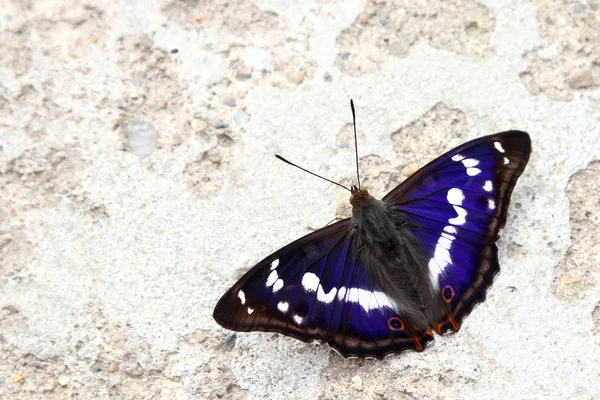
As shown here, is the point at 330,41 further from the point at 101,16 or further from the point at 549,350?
the point at 549,350

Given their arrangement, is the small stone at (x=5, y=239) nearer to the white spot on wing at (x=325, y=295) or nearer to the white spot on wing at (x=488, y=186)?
the white spot on wing at (x=325, y=295)

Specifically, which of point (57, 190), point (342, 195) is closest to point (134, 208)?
point (57, 190)

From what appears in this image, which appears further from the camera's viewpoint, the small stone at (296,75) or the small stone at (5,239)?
the small stone at (296,75)

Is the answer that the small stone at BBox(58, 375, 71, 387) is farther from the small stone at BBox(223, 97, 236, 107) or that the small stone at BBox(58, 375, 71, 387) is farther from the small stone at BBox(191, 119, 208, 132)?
the small stone at BBox(223, 97, 236, 107)

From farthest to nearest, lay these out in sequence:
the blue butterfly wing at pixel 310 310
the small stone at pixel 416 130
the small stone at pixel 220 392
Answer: the small stone at pixel 416 130
the small stone at pixel 220 392
the blue butterfly wing at pixel 310 310

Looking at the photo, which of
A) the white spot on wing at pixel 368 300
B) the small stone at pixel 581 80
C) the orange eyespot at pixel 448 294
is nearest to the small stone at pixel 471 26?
the small stone at pixel 581 80

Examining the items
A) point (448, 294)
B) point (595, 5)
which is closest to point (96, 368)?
point (448, 294)

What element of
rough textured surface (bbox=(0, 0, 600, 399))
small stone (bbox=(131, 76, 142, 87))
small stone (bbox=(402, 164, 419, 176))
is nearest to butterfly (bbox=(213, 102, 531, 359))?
rough textured surface (bbox=(0, 0, 600, 399))

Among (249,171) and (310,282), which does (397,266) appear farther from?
(249,171)
